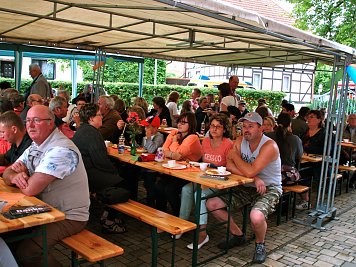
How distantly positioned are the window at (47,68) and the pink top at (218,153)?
66.0 feet

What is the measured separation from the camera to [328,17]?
11938 mm

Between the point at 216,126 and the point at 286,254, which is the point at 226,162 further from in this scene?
the point at 286,254

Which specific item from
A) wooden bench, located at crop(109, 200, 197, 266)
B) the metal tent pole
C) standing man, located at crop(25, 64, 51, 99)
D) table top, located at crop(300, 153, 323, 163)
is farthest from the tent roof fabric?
wooden bench, located at crop(109, 200, 197, 266)

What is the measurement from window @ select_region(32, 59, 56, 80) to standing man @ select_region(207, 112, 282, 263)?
20.5 meters

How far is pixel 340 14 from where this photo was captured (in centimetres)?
1172

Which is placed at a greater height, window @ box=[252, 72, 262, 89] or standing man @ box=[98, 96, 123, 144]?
window @ box=[252, 72, 262, 89]

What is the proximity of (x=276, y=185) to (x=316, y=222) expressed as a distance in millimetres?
1303

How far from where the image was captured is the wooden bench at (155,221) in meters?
3.08

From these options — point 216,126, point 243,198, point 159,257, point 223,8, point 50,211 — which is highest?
point 223,8

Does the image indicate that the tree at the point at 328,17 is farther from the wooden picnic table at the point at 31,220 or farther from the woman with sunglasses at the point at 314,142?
the wooden picnic table at the point at 31,220

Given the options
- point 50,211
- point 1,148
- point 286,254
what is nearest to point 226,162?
point 286,254

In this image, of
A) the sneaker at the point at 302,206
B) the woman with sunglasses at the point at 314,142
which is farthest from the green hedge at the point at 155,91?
the sneaker at the point at 302,206

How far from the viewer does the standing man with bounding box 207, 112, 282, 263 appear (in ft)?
12.3

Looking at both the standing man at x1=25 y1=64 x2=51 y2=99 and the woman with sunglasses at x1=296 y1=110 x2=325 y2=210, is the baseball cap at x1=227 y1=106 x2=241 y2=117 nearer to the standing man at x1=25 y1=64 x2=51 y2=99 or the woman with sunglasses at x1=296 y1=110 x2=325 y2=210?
the woman with sunglasses at x1=296 y1=110 x2=325 y2=210
